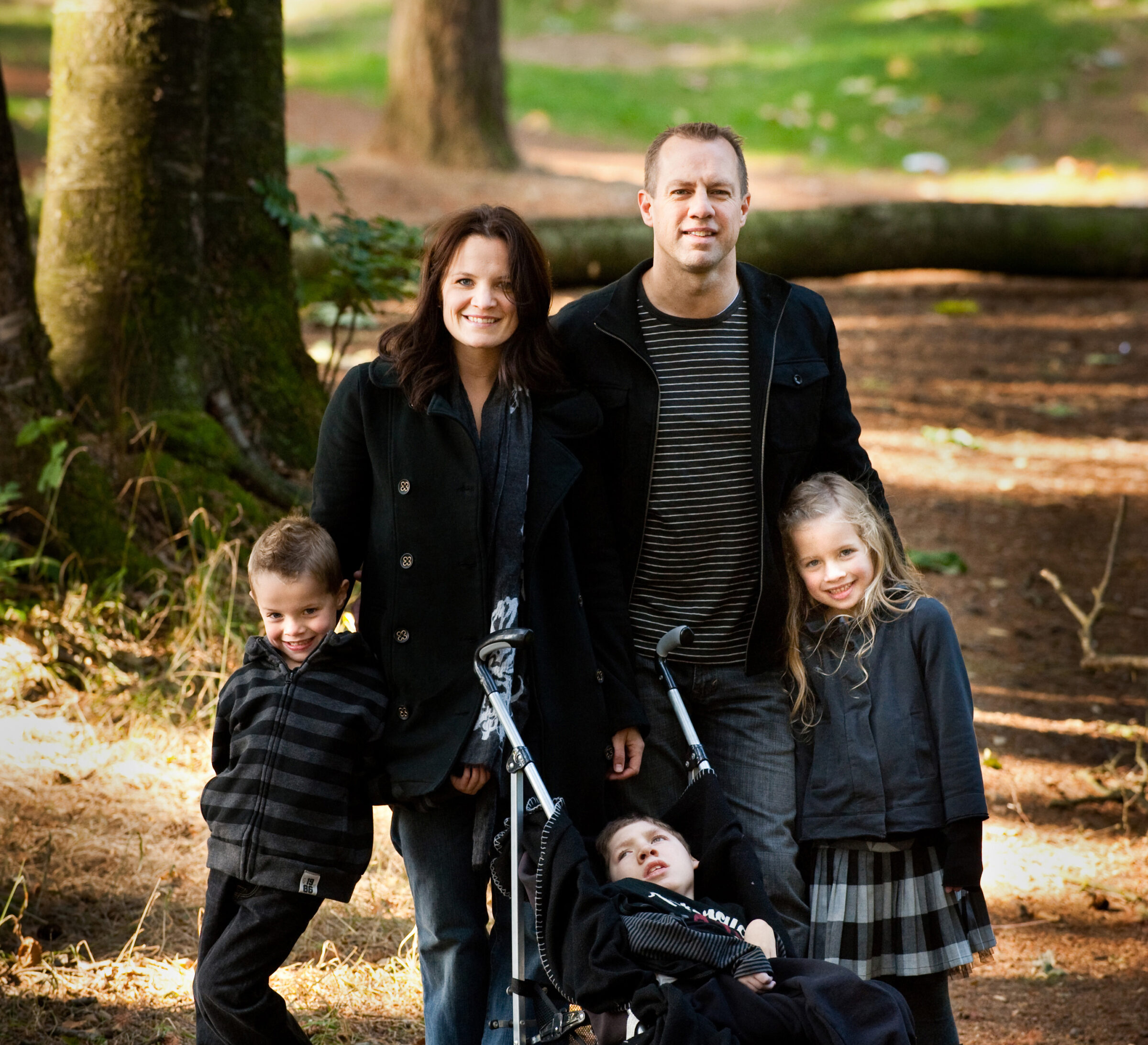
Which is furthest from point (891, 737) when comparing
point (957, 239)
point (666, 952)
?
point (957, 239)

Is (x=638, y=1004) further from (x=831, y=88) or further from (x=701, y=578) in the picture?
(x=831, y=88)

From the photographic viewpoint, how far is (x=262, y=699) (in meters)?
3.11

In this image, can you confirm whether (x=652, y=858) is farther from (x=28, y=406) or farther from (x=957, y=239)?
(x=957, y=239)

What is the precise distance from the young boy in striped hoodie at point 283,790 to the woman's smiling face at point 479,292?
621mm

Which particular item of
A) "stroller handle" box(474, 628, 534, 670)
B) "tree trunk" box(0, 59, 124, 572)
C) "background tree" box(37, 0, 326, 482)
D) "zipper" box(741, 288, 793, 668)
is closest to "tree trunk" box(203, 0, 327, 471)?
"background tree" box(37, 0, 326, 482)

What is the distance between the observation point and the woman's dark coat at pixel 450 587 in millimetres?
3043

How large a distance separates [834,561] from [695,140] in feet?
3.73

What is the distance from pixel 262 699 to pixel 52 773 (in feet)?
6.68

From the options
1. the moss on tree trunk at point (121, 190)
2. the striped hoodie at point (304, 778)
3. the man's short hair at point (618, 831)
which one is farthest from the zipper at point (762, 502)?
the moss on tree trunk at point (121, 190)

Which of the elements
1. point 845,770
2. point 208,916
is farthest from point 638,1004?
point 208,916

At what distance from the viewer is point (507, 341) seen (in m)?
3.14

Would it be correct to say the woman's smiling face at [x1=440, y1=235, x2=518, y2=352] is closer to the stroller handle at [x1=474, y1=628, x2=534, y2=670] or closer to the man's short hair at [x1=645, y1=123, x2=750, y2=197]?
the man's short hair at [x1=645, y1=123, x2=750, y2=197]

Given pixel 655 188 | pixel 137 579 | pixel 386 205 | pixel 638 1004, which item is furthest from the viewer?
pixel 386 205

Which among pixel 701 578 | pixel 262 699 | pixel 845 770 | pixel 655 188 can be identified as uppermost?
pixel 655 188
